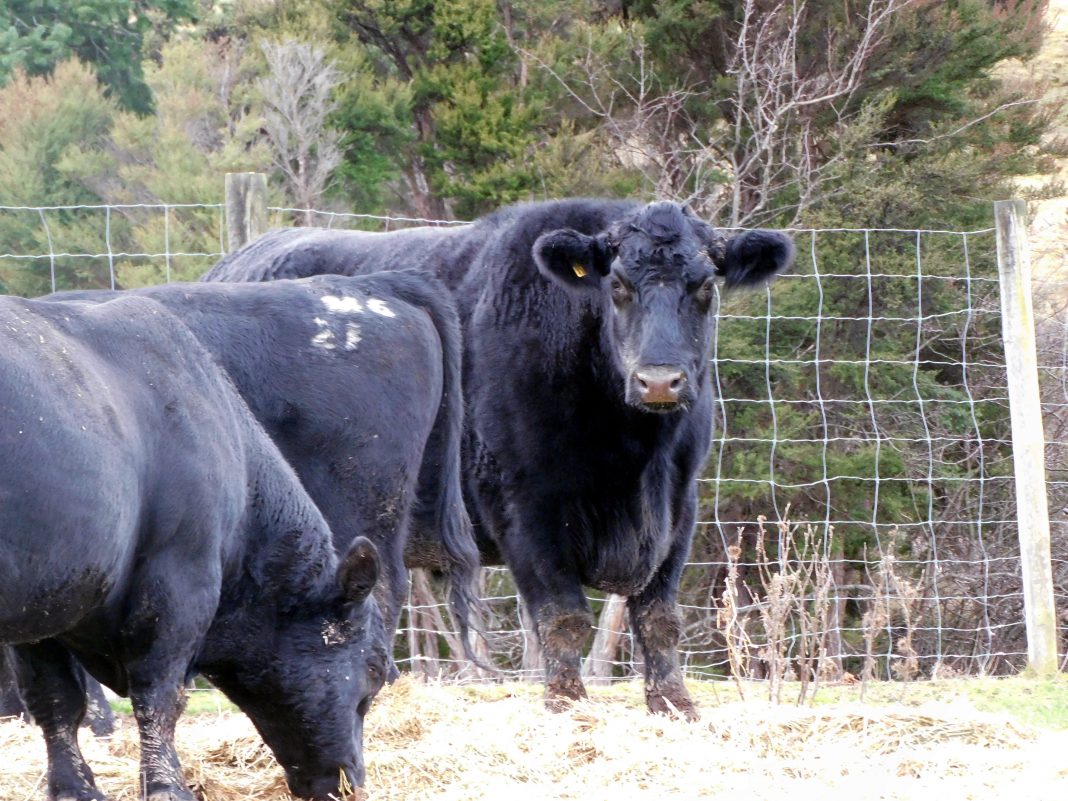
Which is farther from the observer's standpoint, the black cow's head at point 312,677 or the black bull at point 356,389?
the black bull at point 356,389

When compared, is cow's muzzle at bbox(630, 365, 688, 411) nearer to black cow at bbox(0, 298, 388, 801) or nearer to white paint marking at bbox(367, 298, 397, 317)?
white paint marking at bbox(367, 298, 397, 317)

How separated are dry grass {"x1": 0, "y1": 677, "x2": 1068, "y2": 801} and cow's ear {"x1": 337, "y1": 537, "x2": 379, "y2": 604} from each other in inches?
23.8

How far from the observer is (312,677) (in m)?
3.72

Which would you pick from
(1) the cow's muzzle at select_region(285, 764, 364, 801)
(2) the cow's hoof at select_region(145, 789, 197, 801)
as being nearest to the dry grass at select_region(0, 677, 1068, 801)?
(1) the cow's muzzle at select_region(285, 764, 364, 801)

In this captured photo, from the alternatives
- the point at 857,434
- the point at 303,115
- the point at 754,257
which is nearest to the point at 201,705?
the point at 754,257

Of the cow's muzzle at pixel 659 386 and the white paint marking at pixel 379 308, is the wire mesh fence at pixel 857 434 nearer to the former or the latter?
the cow's muzzle at pixel 659 386

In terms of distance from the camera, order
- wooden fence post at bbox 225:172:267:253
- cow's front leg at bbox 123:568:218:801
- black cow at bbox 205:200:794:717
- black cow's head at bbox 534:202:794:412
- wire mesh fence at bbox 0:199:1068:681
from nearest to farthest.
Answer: cow's front leg at bbox 123:568:218:801
black cow's head at bbox 534:202:794:412
black cow at bbox 205:200:794:717
wooden fence post at bbox 225:172:267:253
wire mesh fence at bbox 0:199:1068:681

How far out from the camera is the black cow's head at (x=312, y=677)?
3.69 meters

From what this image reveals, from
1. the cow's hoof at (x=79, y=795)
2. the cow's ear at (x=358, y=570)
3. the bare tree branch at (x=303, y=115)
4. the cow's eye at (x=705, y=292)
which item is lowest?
the cow's hoof at (x=79, y=795)

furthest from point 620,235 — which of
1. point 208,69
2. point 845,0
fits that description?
point 208,69

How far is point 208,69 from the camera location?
21.4 m

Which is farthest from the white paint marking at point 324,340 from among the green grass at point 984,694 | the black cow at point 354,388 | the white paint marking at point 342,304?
the green grass at point 984,694

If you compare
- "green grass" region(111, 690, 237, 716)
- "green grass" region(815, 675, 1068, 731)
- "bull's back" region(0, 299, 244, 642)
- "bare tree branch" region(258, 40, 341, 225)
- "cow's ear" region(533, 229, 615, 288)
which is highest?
"bare tree branch" region(258, 40, 341, 225)

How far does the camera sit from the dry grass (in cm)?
381
